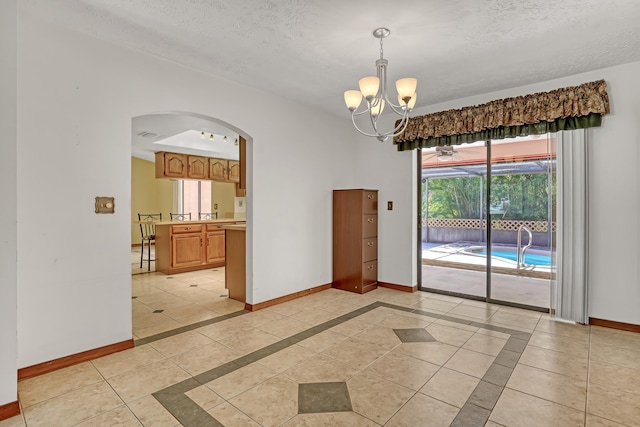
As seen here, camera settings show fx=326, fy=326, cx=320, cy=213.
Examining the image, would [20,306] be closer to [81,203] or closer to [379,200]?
[81,203]

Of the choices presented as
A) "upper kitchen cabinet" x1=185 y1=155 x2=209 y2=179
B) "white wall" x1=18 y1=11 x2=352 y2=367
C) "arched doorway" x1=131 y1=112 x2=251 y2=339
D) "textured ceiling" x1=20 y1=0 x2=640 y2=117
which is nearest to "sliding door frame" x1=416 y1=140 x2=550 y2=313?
"textured ceiling" x1=20 y1=0 x2=640 y2=117

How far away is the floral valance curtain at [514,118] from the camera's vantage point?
3.14 meters

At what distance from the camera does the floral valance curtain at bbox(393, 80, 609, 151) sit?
314 cm

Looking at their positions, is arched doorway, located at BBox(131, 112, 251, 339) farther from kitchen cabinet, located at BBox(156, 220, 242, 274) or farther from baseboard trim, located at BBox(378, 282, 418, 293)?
baseboard trim, located at BBox(378, 282, 418, 293)

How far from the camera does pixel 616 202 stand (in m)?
3.13

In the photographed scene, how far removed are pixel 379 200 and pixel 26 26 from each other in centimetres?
402

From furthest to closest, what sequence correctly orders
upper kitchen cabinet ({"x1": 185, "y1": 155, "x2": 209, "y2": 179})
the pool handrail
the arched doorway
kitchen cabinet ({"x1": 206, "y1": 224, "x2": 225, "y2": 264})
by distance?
upper kitchen cabinet ({"x1": 185, "y1": 155, "x2": 209, "y2": 179})
kitchen cabinet ({"x1": 206, "y1": 224, "x2": 225, "y2": 264})
the pool handrail
the arched doorway

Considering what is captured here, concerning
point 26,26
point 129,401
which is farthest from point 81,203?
point 129,401

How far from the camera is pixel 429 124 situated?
4188 millimetres

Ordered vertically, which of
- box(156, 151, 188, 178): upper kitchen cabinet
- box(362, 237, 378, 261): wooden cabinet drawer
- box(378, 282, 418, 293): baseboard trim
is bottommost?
box(378, 282, 418, 293): baseboard trim

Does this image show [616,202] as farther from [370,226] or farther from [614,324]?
[370,226]

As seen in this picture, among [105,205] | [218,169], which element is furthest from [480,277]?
[218,169]

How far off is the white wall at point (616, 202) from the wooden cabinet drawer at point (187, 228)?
5.67 metres

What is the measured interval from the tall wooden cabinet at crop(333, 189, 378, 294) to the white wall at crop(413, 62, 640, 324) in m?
2.42
